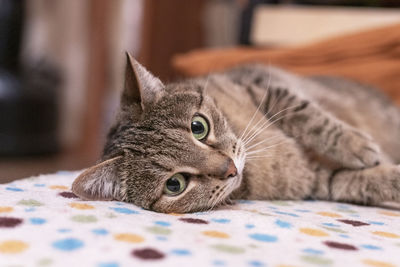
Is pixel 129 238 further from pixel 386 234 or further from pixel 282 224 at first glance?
pixel 386 234

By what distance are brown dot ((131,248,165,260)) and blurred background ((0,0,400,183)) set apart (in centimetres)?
244

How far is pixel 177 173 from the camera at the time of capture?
1199 millimetres

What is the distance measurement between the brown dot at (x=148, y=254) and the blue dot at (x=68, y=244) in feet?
0.33

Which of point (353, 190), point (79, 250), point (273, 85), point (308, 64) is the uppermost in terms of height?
point (308, 64)

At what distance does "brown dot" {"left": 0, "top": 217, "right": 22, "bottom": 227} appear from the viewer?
33.8 inches

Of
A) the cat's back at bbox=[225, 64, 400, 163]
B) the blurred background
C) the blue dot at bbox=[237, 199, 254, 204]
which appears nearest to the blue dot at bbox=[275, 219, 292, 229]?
the blue dot at bbox=[237, 199, 254, 204]

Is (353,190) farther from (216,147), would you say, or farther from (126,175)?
(126,175)

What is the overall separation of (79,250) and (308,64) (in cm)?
198

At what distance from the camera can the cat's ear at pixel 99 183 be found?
113 cm

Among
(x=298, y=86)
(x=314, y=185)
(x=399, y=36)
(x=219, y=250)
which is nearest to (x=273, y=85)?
(x=298, y=86)

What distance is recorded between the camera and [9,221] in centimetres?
87

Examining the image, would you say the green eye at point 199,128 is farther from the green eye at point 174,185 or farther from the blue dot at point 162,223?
the blue dot at point 162,223

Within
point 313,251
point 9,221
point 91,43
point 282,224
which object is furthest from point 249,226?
point 91,43

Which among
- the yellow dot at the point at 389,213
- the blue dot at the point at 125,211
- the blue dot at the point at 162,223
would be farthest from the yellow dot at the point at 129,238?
the yellow dot at the point at 389,213
